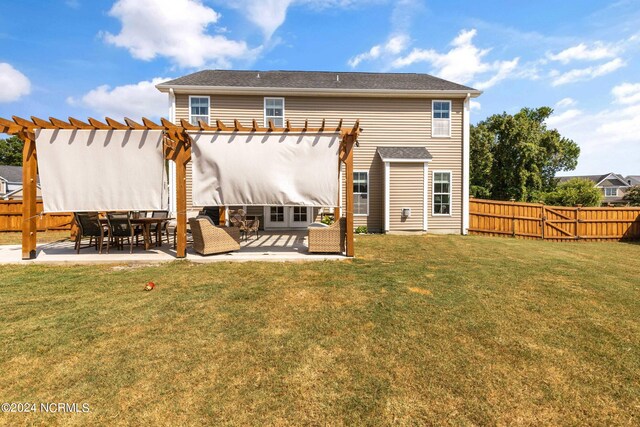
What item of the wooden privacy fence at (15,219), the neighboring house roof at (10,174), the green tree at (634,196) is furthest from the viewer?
the neighboring house roof at (10,174)

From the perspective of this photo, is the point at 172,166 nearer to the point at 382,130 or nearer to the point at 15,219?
the point at 15,219

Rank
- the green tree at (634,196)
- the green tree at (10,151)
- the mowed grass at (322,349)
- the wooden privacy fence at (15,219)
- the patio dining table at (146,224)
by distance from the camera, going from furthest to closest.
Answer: the green tree at (10,151) → the green tree at (634,196) → the wooden privacy fence at (15,219) → the patio dining table at (146,224) → the mowed grass at (322,349)

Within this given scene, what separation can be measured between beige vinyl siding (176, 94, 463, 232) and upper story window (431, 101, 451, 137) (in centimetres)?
19

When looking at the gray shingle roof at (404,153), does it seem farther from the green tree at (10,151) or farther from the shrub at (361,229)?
the green tree at (10,151)

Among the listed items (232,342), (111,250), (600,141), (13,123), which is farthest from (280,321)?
(600,141)

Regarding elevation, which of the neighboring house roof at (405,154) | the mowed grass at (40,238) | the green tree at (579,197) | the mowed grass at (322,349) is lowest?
the mowed grass at (322,349)

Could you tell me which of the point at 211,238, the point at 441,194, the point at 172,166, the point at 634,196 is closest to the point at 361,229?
the point at 441,194

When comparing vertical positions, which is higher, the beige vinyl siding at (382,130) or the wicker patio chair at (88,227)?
the beige vinyl siding at (382,130)

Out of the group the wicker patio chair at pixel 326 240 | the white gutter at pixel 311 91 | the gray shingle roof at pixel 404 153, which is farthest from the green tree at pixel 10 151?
the wicker patio chair at pixel 326 240

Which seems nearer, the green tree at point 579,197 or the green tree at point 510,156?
the green tree at point 579,197

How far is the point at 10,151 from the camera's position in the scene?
4834cm

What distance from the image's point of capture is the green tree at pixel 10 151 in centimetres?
4800

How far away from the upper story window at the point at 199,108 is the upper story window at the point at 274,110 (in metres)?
2.39

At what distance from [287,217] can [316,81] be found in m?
6.31
